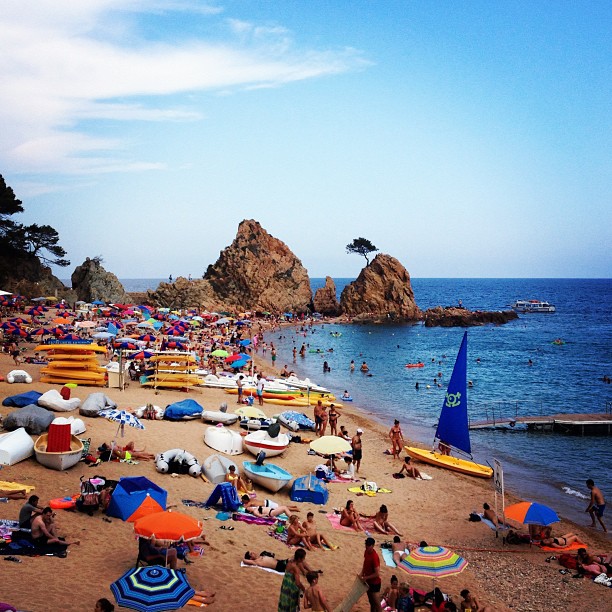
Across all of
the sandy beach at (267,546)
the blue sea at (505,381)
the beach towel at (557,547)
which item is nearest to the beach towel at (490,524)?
the sandy beach at (267,546)

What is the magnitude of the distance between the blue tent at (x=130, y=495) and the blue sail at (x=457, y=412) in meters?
10.7

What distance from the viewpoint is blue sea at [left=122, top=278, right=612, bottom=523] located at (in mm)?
21375

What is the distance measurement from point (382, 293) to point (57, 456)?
76.7 meters

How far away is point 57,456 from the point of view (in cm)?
1359

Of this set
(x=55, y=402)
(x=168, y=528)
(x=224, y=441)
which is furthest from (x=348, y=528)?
(x=55, y=402)

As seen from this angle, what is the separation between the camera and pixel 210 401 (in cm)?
2559

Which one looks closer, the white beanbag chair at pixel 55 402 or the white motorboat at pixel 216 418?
the white beanbag chair at pixel 55 402

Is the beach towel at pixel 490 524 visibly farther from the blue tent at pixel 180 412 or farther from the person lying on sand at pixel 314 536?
the blue tent at pixel 180 412

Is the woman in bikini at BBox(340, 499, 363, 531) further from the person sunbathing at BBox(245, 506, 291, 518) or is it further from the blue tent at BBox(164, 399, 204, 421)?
the blue tent at BBox(164, 399, 204, 421)

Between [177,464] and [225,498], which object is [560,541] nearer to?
[225,498]

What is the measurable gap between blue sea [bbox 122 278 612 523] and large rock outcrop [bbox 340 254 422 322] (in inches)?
265

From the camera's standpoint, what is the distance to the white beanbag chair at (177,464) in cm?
1520

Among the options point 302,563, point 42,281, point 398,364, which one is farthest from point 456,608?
point 42,281

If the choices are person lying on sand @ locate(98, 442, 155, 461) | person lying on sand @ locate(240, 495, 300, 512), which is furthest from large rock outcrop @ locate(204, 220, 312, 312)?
person lying on sand @ locate(240, 495, 300, 512)
